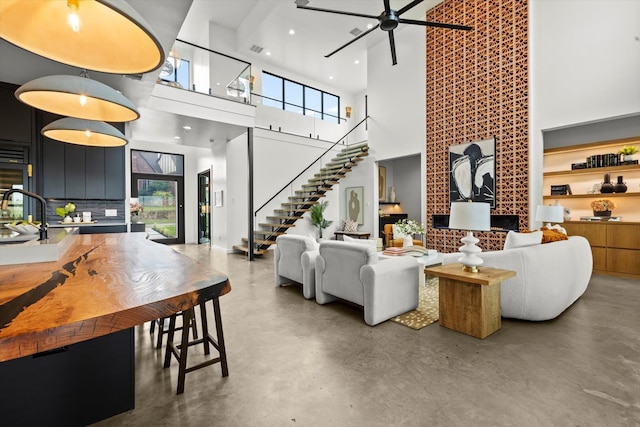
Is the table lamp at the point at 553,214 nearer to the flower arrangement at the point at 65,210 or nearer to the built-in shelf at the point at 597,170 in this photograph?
the built-in shelf at the point at 597,170

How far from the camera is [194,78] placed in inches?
287

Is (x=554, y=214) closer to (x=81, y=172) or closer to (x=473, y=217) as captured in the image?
(x=473, y=217)

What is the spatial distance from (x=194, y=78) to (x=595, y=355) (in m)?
8.48

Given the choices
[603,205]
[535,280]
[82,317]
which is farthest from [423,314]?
[603,205]

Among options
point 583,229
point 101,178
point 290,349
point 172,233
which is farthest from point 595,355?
point 172,233

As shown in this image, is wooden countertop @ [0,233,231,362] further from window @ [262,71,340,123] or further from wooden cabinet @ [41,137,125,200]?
window @ [262,71,340,123]

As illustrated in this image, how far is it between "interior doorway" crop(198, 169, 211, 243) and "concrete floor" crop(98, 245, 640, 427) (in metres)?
7.38

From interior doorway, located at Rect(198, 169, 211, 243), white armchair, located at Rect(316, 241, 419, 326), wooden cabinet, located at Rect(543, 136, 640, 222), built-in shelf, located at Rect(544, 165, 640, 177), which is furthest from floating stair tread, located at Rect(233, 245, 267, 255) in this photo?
built-in shelf, located at Rect(544, 165, 640, 177)

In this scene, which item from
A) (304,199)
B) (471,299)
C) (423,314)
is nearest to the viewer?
(471,299)

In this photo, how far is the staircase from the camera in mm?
7744

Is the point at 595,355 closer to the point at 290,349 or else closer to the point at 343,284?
the point at 343,284

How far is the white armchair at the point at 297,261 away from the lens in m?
3.94

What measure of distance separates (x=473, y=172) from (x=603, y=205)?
2.23m

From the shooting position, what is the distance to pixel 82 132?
2553 millimetres
